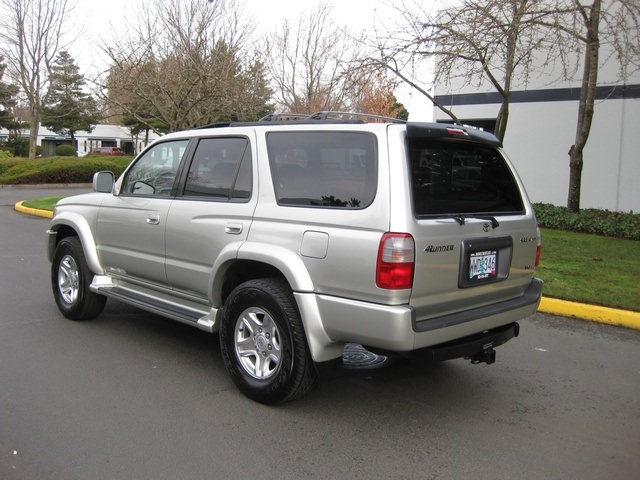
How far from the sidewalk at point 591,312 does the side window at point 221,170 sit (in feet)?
13.7

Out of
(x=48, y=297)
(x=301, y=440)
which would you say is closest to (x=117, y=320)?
(x=48, y=297)

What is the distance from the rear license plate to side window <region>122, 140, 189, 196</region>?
8.49ft

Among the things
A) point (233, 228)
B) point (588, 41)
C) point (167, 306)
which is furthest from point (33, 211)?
point (588, 41)

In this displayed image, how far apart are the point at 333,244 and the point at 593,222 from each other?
1004cm

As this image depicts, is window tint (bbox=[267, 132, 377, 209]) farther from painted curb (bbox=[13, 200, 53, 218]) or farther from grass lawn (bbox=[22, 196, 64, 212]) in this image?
grass lawn (bbox=[22, 196, 64, 212])

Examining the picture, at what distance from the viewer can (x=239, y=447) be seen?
3.44 metres

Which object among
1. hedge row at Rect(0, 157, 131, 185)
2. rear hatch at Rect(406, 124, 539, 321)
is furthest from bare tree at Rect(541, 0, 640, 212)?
hedge row at Rect(0, 157, 131, 185)

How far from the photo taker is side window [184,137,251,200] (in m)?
4.31

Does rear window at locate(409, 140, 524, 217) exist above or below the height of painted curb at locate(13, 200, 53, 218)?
above

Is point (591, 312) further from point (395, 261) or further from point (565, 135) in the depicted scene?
point (565, 135)

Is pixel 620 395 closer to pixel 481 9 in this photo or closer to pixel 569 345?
pixel 569 345

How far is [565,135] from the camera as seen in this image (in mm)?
15320

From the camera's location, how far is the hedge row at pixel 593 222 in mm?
11500

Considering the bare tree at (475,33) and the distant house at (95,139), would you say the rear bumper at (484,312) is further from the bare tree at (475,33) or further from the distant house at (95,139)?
the distant house at (95,139)
